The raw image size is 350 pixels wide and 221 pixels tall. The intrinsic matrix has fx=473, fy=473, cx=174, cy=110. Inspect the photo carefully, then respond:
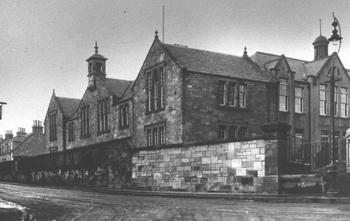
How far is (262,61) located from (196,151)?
15.4 meters

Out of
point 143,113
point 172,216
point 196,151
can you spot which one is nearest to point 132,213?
point 172,216

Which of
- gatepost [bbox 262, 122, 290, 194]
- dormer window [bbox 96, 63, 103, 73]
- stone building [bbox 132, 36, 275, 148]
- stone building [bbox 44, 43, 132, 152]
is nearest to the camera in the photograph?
gatepost [bbox 262, 122, 290, 194]

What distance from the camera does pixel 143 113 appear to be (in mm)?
32500

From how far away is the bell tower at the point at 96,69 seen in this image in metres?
41.8

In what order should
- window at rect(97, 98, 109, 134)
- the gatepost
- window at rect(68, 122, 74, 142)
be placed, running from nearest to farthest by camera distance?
1. the gatepost
2. window at rect(97, 98, 109, 134)
3. window at rect(68, 122, 74, 142)

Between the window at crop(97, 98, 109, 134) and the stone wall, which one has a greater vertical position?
the window at crop(97, 98, 109, 134)

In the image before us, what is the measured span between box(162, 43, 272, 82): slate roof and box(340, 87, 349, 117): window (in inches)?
262

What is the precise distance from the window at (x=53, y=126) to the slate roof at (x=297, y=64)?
24.6m

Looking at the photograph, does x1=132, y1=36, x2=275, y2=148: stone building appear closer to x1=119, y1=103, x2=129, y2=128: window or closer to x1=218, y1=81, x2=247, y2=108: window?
x1=218, y1=81, x2=247, y2=108: window

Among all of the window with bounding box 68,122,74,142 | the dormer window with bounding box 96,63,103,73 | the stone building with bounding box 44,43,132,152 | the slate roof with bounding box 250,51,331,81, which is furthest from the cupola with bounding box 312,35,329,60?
the window with bounding box 68,122,74,142

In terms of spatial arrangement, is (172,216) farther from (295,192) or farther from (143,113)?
(143,113)

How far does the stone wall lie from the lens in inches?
746

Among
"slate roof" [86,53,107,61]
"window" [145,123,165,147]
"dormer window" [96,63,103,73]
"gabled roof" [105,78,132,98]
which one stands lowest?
"window" [145,123,165,147]

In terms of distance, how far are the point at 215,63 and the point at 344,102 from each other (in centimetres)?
1105
